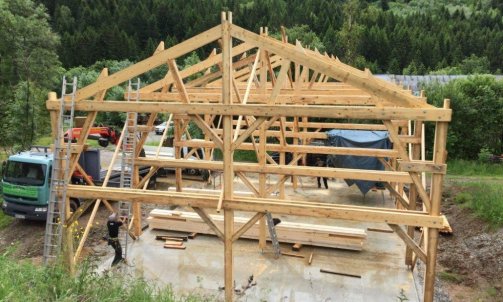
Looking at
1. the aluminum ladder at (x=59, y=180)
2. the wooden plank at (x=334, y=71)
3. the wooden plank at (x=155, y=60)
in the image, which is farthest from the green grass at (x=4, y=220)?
the wooden plank at (x=334, y=71)

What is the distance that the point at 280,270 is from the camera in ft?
30.3

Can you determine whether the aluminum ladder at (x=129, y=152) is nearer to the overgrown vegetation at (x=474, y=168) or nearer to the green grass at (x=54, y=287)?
the green grass at (x=54, y=287)

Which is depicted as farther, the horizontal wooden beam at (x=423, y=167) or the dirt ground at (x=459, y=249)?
the dirt ground at (x=459, y=249)

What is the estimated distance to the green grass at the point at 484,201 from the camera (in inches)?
436

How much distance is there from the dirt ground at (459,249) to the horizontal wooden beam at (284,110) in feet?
9.52

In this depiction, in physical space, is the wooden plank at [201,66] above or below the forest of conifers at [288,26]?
Answer: below

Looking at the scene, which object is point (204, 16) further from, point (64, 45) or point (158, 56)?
point (158, 56)

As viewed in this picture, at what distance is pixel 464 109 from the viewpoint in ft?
64.3

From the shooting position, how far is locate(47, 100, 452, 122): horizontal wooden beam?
6.43 metres

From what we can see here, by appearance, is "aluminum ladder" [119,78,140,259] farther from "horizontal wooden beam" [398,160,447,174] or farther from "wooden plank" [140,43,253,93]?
"horizontal wooden beam" [398,160,447,174]

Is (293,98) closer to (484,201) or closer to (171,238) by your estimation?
(171,238)

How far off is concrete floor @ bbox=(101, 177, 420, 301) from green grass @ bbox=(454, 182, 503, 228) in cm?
251

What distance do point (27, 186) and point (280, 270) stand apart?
293 inches

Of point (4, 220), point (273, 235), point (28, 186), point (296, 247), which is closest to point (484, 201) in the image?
point (296, 247)
